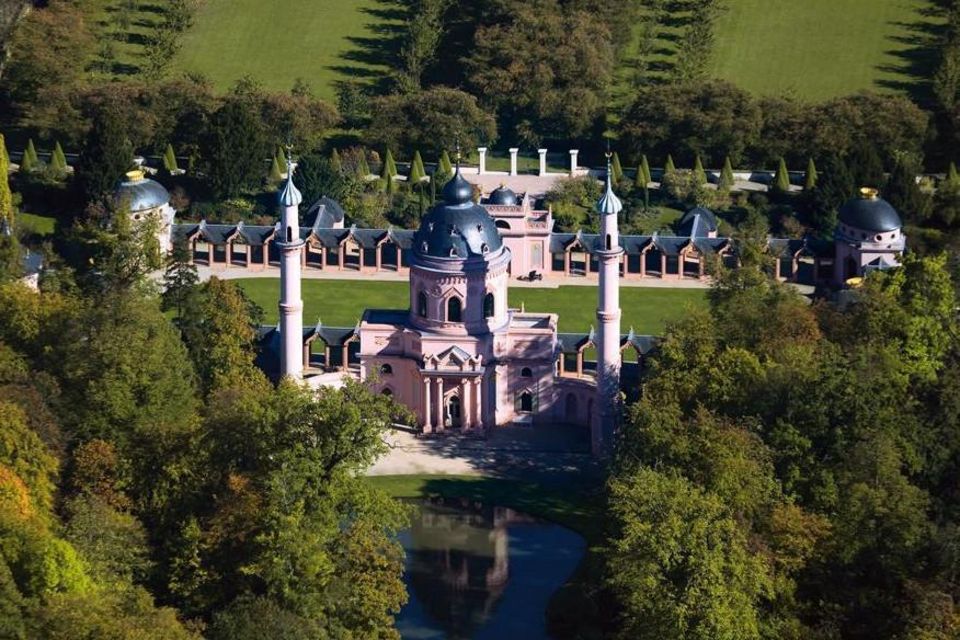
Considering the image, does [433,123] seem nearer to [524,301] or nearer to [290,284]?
[524,301]

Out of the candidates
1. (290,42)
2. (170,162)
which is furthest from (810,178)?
(290,42)

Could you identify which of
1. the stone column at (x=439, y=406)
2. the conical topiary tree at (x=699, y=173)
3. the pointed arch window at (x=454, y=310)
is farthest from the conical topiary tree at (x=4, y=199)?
the conical topiary tree at (x=699, y=173)

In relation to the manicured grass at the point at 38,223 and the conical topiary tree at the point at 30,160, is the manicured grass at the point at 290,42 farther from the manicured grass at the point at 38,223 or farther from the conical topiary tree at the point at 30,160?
the manicured grass at the point at 38,223

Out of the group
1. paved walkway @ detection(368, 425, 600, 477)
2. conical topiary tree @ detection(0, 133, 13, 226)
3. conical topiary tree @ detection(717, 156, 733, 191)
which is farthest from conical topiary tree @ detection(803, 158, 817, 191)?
conical topiary tree @ detection(0, 133, 13, 226)

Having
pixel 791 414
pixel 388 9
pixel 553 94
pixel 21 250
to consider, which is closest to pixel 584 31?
pixel 553 94

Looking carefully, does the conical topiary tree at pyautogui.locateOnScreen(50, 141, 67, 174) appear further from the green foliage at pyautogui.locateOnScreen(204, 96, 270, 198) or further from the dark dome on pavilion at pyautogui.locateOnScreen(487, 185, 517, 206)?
the dark dome on pavilion at pyautogui.locateOnScreen(487, 185, 517, 206)

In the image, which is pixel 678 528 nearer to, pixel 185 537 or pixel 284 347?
pixel 185 537
